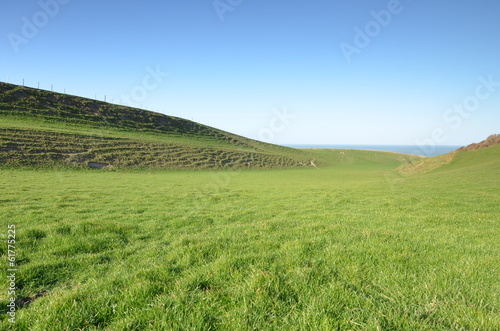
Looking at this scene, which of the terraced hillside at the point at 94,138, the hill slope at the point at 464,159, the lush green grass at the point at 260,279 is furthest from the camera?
the terraced hillside at the point at 94,138

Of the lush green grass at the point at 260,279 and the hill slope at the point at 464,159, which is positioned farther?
the hill slope at the point at 464,159

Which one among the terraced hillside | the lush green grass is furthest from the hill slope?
the lush green grass

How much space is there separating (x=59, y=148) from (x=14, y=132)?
32.4 feet

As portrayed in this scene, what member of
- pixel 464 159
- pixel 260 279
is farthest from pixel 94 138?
pixel 464 159

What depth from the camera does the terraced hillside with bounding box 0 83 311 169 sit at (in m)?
50.5

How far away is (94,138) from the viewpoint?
6400cm

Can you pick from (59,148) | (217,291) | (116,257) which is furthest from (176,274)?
(59,148)

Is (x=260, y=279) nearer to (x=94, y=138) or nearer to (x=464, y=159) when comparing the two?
(x=464, y=159)

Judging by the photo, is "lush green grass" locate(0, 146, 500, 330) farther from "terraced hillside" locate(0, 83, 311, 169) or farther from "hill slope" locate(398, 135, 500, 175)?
"terraced hillside" locate(0, 83, 311, 169)

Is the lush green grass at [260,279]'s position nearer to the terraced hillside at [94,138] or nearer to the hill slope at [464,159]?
the hill slope at [464,159]

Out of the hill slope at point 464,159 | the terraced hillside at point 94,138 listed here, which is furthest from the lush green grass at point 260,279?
the terraced hillside at point 94,138

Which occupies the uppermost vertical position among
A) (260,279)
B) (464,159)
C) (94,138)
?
(94,138)

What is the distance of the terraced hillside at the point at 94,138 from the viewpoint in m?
50.5

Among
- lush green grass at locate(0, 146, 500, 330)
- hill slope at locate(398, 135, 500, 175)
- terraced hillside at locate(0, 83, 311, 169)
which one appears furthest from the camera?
terraced hillside at locate(0, 83, 311, 169)
